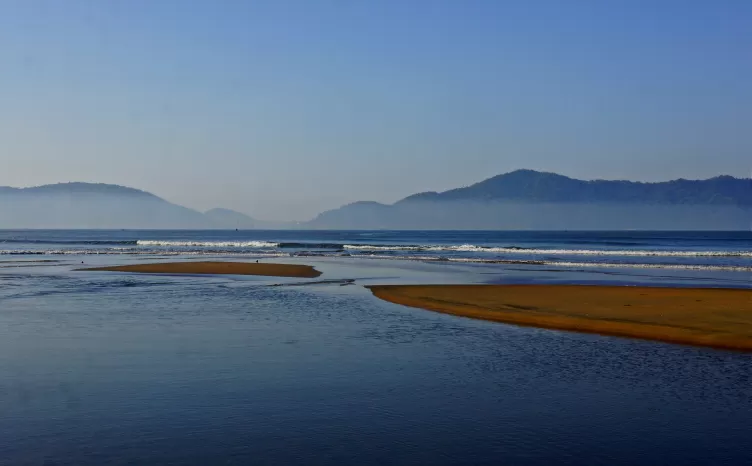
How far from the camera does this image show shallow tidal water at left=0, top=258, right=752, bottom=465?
869cm

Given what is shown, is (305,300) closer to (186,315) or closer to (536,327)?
(186,315)

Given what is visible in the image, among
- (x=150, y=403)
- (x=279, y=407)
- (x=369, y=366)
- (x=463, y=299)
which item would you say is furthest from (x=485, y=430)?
(x=463, y=299)

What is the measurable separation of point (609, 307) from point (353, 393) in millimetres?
14018

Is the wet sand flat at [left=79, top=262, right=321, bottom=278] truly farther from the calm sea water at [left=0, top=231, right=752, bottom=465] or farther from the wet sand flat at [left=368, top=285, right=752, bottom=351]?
the calm sea water at [left=0, top=231, right=752, bottom=465]

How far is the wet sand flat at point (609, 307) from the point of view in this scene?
57.3 ft

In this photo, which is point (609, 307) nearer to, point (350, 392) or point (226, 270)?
point (350, 392)

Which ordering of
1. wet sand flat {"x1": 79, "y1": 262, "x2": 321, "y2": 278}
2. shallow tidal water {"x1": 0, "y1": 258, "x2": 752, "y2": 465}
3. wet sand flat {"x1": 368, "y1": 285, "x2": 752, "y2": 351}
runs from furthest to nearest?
wet sand flat {"x1": 79, "y1": 262, "x2": 321, "y2": 278}, wet sand flat {"x1": 368, "y1": 285, "x2": 752, "y2": 351}, shallow tidal water {"x1": 0, "y1": 258, "x2": 752, "y2": 465}

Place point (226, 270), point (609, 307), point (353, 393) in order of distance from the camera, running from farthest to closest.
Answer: point (226, 270), point (609, 307), point (353, 393)

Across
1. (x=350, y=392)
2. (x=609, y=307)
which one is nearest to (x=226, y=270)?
(x=609, y=307)

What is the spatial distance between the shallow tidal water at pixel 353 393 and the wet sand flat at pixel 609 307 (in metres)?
1.28

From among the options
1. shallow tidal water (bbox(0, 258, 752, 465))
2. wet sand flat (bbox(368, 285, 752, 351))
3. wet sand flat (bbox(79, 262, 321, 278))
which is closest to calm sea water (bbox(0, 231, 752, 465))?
shallow tidal water (bbox(0, 258, 752, 465))

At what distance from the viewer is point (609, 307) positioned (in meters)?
22.5

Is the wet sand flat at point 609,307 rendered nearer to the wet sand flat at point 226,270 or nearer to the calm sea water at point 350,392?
the calm sea water at point 350,392

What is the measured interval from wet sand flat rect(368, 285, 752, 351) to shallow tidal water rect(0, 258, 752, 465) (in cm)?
128
